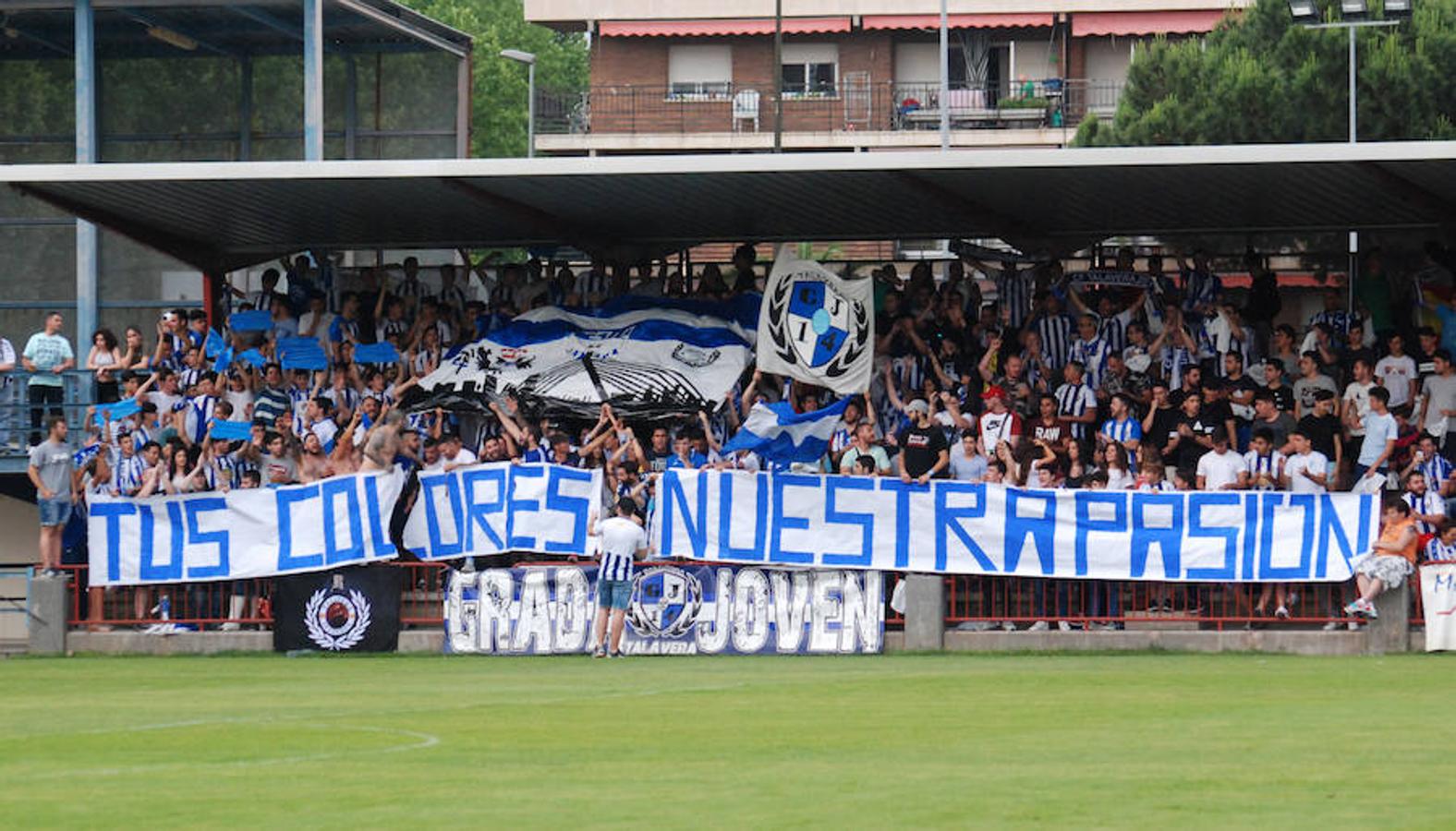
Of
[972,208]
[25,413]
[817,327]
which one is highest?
[972,208]

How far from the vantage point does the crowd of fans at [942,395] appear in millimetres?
24422

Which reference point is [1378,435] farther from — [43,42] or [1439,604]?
[43,42]

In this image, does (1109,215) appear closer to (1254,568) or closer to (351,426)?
(1254,568)

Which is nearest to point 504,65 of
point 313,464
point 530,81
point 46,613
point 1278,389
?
point 530,81

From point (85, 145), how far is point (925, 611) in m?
16.8

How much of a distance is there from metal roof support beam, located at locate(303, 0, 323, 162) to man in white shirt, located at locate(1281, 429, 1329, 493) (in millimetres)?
15752

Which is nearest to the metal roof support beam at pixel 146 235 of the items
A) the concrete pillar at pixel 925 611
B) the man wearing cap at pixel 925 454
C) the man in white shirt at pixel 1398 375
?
the man wearing cap at pixel 925 454

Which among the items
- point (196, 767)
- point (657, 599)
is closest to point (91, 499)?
point (657, 599)

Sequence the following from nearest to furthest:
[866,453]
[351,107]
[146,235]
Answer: [866,453] → [146,235] → [351,107]

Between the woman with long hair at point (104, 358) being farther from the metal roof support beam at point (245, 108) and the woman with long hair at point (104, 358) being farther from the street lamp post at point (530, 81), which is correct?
the street lamp post at point (530, 81)

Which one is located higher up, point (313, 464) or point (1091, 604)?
point (313, 464)

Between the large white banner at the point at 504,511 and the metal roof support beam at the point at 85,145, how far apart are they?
455 inches

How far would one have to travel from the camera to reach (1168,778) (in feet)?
40.3

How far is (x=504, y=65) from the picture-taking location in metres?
87.9
